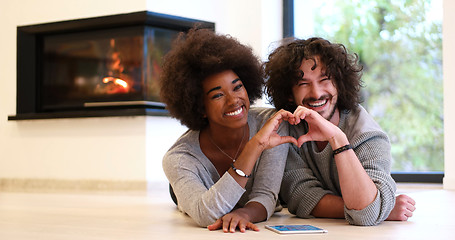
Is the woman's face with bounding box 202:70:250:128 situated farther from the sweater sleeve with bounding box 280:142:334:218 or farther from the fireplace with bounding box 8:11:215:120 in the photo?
the fireplace with bounding box 8:11:215:120

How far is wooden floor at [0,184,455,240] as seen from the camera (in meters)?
1.93

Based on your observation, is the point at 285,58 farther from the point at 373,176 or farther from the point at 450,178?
the point at 450,178

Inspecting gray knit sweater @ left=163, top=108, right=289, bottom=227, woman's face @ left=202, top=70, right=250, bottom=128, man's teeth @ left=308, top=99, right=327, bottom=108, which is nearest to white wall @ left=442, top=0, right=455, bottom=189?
gray knit sweater @ left=163, top=108, right=289, bottom=227

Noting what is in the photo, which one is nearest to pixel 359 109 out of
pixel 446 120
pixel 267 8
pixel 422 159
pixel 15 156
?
pixel 446 120

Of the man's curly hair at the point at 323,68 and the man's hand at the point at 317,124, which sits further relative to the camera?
the man's curly hair at the point at 323,68

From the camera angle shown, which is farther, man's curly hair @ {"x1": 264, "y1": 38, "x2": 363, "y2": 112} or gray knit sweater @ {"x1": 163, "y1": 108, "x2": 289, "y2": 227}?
man's curly hair @ {"x1": 264, "y1": 38, "x2": 363, "y2": 112}

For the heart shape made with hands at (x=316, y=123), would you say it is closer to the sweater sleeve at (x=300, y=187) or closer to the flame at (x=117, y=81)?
the sweater sleeve at (x=300, y=187)

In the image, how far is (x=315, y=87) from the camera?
214cm

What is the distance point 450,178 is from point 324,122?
2.59 metres

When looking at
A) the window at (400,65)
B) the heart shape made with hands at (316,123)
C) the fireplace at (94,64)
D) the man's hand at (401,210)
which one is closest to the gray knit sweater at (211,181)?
the heart shape made with hands at (316,123)

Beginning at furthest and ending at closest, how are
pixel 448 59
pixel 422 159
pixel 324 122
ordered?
1. pixel 422 159
2. pixel 448 59
3. pixel 324 122

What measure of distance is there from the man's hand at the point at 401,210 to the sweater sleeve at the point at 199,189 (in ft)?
1.98

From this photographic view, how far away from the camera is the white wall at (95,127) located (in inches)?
179

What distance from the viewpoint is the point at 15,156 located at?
16.4 feet
